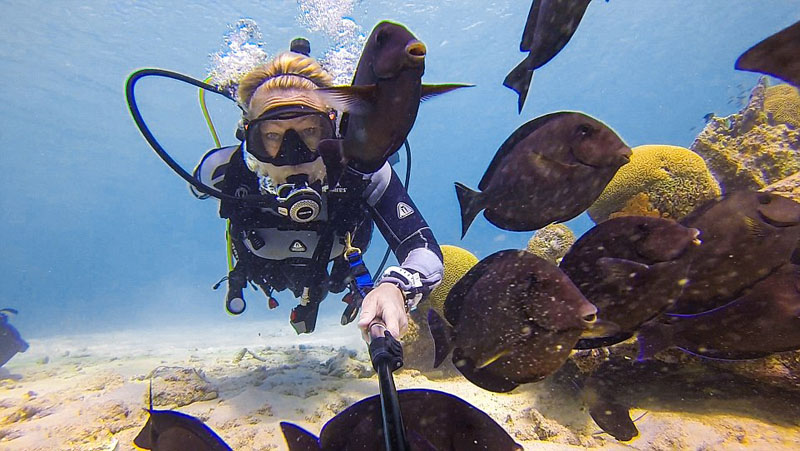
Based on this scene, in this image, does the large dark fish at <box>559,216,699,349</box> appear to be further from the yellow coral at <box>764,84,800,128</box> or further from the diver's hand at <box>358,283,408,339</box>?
the yellow coral at <box>764,84,800,128</box>

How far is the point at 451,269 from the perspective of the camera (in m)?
5.02

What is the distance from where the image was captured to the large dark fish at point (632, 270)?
4.44ft

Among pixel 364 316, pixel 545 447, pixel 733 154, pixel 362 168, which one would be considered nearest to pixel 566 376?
pixel 545 447

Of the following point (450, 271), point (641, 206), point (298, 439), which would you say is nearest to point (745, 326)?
point (298, 439)

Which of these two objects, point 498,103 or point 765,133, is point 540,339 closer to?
point 765,133

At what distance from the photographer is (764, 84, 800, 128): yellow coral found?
16.2ft

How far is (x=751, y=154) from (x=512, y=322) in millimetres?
4485

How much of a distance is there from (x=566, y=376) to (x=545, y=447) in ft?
2.56

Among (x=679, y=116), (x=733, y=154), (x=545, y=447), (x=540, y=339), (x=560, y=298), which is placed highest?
(x=679, y=116)

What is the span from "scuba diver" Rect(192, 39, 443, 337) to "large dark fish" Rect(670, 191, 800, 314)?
1.45m

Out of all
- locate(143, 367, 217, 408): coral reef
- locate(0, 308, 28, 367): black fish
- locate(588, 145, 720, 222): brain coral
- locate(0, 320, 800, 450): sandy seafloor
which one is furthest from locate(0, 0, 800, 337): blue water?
locate(143, 367, 217, 408): coral reef

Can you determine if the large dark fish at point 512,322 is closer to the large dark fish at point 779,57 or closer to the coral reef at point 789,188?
the large dark fish at point 779,57

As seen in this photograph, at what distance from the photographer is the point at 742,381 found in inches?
83.3

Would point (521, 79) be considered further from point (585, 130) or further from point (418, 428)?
point (418, 428)
